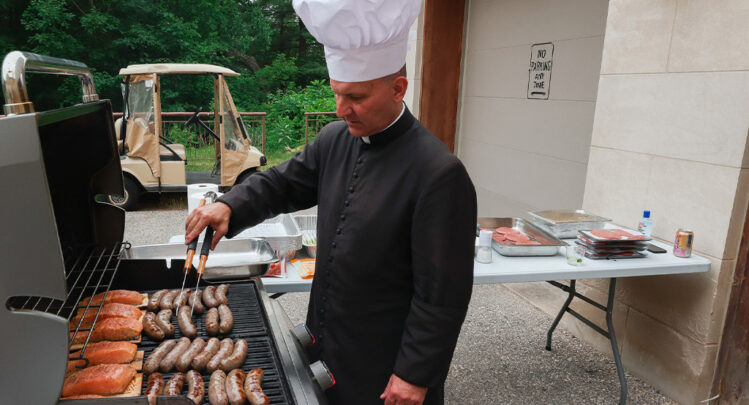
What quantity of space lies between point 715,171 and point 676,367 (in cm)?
137

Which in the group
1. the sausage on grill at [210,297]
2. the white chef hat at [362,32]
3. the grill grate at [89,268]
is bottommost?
the sausage on grill at [210,297]

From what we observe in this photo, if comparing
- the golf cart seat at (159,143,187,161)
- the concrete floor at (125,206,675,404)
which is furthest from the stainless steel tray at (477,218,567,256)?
the golf cart seat at (159,143,187,161)

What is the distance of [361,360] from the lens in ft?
6.39

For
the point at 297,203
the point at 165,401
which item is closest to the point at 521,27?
the point at 297,203

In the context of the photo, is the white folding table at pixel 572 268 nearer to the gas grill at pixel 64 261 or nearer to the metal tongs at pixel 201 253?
the gas grill at pixel 64 261

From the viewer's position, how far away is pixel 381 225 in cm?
181

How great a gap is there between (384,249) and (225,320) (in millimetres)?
643

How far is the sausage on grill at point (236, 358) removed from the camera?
163 centimetres

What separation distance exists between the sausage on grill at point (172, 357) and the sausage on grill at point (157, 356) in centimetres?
2

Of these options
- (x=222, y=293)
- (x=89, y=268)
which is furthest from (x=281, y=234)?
(x=89, y=268)

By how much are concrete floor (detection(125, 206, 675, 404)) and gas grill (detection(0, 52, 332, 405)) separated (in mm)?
2132

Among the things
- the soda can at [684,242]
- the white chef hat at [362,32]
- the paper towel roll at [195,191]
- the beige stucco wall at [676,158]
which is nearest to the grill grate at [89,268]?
the paper towel roll at [195,191]

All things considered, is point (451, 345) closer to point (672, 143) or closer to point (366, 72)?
point (366, 72)

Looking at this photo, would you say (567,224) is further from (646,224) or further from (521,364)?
(521,364)
